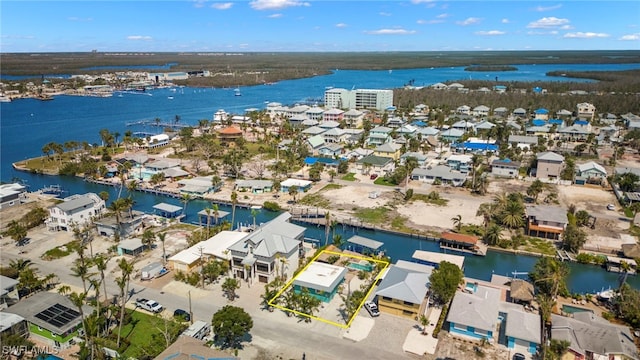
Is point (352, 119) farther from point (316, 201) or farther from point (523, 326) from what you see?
point (523, 326)

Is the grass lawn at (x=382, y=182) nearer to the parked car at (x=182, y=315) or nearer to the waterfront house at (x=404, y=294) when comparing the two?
the waterfront house at (x=404, y=294)

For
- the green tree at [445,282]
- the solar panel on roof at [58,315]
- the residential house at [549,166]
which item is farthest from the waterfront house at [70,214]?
the residential house at [549,166]

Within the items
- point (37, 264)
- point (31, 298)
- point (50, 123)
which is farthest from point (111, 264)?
point (50, 123)

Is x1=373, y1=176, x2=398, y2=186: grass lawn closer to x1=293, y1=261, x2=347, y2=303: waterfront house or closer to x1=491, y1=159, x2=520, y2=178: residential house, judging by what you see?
x1=491, y1=159, x2=520, y2=178: residential house

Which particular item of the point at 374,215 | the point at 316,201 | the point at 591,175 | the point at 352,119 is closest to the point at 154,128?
→ the point at 352,119

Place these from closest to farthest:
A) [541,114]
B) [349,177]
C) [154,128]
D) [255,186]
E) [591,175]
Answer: [255,186] → [591,175] → [349,177] → [154,128] → [541,114]

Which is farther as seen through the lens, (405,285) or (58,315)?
(405,285)

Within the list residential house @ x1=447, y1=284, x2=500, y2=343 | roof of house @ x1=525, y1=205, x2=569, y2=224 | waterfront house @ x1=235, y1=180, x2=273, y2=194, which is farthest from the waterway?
residential house @ x1=447, y1=284, x2=500, y2=343
